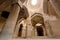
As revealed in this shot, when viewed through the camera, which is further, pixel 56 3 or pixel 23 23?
pixel 23 23

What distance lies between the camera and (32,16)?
8688 mm

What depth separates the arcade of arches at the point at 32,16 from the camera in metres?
5.47

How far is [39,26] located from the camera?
31.0 ft

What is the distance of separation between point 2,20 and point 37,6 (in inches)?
124

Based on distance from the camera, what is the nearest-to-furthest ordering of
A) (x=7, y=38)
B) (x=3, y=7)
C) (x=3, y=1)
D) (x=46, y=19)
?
(x=7, y=38) → (x=3, y=1) → (x=3, y=7) → (x=46, y=19)

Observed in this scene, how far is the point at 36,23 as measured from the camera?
9352 millimetres

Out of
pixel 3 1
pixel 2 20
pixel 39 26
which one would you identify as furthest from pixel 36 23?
pixel 3 1

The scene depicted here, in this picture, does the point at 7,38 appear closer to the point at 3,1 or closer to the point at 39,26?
the point at 3,1

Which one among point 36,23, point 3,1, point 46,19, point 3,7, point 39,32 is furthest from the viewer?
point 39,32

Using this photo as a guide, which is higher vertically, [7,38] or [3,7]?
[3,7]

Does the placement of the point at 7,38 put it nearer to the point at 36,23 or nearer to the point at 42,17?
the point at 42,17

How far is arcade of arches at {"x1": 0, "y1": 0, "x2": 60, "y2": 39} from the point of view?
5475 millimetres

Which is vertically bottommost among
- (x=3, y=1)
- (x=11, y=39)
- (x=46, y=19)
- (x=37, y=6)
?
(x=11, y=39)

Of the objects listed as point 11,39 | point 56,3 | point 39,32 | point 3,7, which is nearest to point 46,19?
point 56,3
